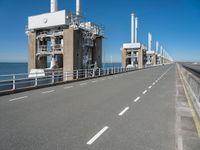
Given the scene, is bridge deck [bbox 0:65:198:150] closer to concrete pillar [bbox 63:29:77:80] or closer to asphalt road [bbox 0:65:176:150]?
asphalt road [bbox 0:65:176:150]

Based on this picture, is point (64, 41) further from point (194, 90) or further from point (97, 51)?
point (194, 90)

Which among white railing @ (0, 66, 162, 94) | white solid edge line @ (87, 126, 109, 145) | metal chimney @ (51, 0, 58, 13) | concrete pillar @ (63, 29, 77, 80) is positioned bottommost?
white solid edge line @ (87, 126, 109, 145)

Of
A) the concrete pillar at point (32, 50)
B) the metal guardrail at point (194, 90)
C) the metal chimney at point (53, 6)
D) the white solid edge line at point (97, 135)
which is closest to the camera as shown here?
the white solid edge line at point (97, 135)

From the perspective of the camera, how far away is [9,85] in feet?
52.8

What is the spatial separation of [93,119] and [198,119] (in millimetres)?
3641

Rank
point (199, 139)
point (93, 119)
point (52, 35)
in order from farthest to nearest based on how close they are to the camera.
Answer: point (52, 35)
point (93, 119)
point (199, 139)

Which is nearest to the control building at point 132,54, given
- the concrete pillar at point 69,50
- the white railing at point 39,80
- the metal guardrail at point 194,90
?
the white railing at point 39,80

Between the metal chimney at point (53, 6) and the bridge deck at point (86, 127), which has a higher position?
the metal chimney at point (53, 6)

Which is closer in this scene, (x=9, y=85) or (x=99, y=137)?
(x=99, y=137)

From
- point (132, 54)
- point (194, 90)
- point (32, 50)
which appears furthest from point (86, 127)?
point (132, 54)

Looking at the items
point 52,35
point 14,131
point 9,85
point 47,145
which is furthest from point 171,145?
point 52,35

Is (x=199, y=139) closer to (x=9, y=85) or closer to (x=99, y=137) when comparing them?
(x=99, y=137)

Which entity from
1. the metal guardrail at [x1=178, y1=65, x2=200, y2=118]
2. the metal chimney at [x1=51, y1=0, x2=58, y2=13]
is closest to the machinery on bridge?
the metal chimney at [x1=51, y1=0, x2=58, y2=13]

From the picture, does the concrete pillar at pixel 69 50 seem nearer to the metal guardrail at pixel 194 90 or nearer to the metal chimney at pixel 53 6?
the metal chimney at pixel 53 6
